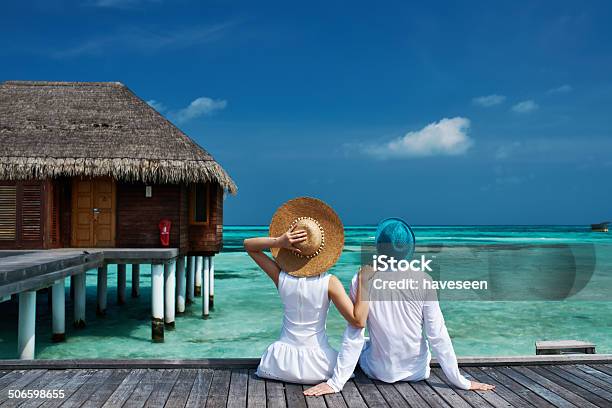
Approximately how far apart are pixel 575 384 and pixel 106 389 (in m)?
3.56

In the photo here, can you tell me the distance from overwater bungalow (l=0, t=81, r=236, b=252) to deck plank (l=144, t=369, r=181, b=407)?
8.45 metres

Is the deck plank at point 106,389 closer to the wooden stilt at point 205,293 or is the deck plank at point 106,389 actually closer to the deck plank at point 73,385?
the deck plank at point 73,385

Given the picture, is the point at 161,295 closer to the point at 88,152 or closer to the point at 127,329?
the point at 127,329

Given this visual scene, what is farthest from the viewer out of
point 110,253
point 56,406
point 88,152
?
point 88,152

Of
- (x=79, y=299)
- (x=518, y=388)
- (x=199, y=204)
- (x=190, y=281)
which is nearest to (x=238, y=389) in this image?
(x=518, y=388)

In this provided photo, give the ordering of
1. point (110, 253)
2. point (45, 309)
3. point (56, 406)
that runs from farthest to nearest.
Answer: point (45, 309)
point (110, 253)
point (56, 406)

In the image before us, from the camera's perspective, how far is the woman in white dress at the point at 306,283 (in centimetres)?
394

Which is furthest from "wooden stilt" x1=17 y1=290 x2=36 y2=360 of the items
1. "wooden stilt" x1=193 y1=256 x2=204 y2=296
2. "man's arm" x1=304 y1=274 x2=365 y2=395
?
"wooden stilt" x1=193 y1=256 x2=204 y2=296

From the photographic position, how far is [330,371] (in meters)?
4.13

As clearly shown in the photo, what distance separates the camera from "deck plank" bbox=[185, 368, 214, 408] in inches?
151

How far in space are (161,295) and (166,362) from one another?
7.53 metres

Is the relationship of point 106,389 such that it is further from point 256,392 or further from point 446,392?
point 446,392

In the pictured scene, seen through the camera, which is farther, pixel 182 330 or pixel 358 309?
pixel 182 330

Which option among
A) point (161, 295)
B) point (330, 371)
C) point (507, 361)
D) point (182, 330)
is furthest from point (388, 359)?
point (182, 330)
